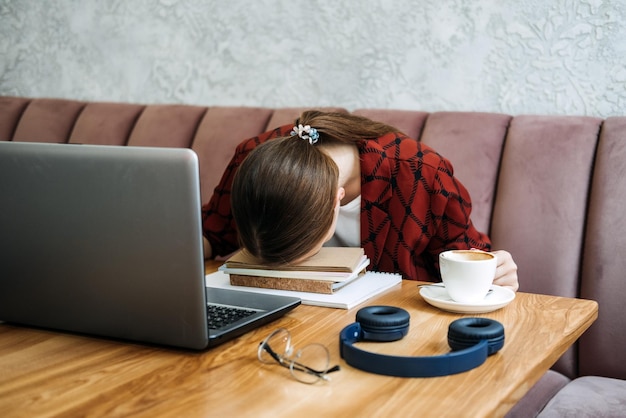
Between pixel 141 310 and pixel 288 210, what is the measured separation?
0.31 meters

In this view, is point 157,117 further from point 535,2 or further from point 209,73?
point 535,2

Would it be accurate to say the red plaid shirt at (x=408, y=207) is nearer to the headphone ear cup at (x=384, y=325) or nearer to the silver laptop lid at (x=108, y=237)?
the headphone ear cup at (x=384, y=325)

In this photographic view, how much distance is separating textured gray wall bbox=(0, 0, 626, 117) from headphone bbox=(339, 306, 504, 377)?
1.12 meters

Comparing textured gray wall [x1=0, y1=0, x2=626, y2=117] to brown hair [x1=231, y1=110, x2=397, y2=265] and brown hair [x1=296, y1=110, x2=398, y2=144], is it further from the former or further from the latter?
brown hair [x1=231, y1=110, x2=397, y2=265]

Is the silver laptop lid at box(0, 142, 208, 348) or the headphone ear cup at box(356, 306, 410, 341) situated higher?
the silver laptop lid at box(0, 142, 208, 348)

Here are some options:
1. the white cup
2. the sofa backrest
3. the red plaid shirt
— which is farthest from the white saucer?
the sofa backrest

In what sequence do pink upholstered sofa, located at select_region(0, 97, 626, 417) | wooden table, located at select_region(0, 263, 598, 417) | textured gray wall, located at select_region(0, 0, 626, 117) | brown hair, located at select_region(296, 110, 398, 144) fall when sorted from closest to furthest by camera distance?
wooden table, located at select_region(0, 263, 598, 417) → brown hair, located at select_region(296, 110, 398, 144) → pink upholstered sofa, located at select_region(0, 97, 626, 417) → textured gray wall, located at select_region(0, 0, 626, 117)

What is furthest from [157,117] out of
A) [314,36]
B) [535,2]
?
[535,2]

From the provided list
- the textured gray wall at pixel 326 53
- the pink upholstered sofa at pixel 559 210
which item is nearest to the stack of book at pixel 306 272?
the pink upholstered sofa at pixel 559 210

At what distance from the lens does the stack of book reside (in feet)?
3.78

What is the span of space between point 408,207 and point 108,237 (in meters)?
0.78

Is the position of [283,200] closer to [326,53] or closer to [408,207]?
[408,207]

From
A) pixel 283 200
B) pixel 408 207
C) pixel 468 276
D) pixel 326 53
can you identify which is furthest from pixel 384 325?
pixel 326 53

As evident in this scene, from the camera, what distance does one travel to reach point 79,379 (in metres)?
0.84
